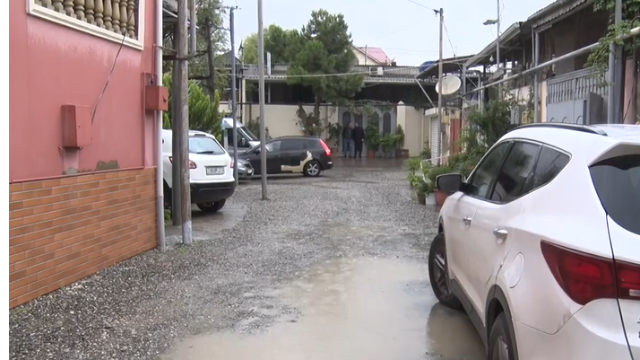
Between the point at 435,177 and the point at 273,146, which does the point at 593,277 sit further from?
the point at 273,146

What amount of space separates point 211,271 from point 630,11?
18.2 ft

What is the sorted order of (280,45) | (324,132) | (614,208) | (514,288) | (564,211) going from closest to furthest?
(614,208)
(564,211)
(514,288)
(324,132)
(280,45)

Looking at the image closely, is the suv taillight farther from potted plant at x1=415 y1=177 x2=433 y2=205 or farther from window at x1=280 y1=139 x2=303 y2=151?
window at x1=280 y1=139 x2=303 y2=151

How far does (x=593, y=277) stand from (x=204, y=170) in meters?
9.84

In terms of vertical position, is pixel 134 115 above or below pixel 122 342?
above

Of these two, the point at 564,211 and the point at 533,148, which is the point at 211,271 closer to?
the point at 533,148

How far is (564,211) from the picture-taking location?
9.59ft

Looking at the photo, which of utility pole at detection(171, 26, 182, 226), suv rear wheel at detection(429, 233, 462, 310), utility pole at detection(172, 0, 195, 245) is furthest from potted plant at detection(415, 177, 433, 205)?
suv rear wheel at detection(429, 233, 462, 310)

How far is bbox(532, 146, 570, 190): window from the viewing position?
10.6 ft

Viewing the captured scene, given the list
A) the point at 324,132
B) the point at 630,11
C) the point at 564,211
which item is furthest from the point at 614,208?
the point at 324,132

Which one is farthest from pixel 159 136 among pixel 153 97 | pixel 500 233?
pixel 500 233

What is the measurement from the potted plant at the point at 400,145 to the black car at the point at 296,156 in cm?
1325

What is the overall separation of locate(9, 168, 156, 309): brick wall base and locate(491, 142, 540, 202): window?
4.19 metres

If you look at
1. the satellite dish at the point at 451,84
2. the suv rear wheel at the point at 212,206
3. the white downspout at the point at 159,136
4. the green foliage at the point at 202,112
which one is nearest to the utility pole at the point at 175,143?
the white downspout at the point at 159,136
